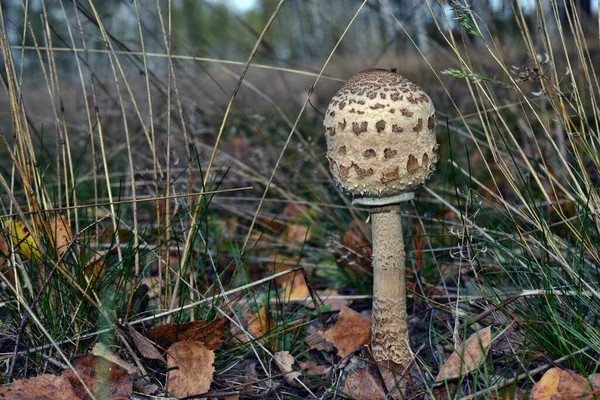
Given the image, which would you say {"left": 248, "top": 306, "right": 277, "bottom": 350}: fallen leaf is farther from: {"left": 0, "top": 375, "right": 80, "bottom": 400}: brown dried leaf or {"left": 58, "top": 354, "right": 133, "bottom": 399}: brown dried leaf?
{"left": 0, "top": 375, "right": 80, "bottom": 400}: brown dried leaf

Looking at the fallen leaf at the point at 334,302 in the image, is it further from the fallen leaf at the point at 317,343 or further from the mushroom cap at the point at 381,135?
the mushroom cap at the point at 381,135

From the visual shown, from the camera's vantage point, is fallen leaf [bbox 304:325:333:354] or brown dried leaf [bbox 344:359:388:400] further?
fallen leaf [bbox 304:325:333:354]

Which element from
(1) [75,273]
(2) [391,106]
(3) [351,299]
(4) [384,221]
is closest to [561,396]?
(4) [384,221]

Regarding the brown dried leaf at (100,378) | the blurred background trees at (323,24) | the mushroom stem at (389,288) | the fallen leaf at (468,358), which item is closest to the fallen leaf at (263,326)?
the mushroom stem at (389,288)

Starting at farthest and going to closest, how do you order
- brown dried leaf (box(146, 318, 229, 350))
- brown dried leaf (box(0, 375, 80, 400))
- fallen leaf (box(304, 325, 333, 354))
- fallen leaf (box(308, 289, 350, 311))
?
fallen leaf (box(308, 289, 350, 311)) < fallen leaf (box(304, 325, 333, 354)) < brown dried leaf (box(146, 318, 229, 350)) < brown dried leaf (box(0, 375, 80, 400))

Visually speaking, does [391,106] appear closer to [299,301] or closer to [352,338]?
[352,338]

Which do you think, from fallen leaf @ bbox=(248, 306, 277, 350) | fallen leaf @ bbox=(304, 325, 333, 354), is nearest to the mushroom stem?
fallen leaf @ bbox=(304, 325, 333, 354)

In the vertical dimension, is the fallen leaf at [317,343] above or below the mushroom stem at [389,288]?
below
